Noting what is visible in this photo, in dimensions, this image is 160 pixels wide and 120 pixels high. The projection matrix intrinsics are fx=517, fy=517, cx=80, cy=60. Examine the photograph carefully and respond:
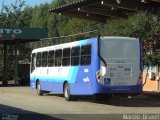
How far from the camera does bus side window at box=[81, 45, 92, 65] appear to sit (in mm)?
22844

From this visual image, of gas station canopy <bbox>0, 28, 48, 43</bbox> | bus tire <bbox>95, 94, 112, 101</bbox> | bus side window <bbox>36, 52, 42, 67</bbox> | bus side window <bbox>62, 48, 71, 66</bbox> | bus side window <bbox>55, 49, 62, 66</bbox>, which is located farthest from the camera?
gas station canopy <bbox>0, 28, 48, 43</bbox>

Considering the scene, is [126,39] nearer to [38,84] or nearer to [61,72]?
[61,72]

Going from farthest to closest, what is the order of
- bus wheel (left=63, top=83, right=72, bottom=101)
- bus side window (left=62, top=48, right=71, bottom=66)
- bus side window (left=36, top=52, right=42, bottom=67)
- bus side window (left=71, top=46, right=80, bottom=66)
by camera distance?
bus side window (left=36, top=52, right=42, bottom=67) < bus side window (left=62, top=48, right=71, bottom=66) < bus wheel (left=63, top=83, right=72, bottom=101) < bus side window (left=71, top=46, right=80, bottom=66)

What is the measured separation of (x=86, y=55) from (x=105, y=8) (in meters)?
14.7

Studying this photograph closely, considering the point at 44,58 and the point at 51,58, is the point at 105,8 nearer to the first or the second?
the point at 44,58

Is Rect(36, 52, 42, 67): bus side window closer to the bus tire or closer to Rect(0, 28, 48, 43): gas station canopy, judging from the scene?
the bus tire

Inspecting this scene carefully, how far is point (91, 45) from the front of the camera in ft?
74.2

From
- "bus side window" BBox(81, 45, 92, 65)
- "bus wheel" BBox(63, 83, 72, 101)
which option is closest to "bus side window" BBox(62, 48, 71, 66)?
"bus wheel" BBox(63, 83, 72, 101)

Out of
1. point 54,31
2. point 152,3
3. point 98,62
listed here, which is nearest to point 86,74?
point 98,62

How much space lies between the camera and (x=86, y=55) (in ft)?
75.8

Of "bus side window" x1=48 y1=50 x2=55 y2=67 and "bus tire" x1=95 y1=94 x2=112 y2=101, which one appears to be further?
"bus side window" x1=48 y1=50 x2=55 y2=67

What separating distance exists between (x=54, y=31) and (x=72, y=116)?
85.1 m

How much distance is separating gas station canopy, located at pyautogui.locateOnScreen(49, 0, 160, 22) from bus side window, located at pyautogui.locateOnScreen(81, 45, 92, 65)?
9910mm

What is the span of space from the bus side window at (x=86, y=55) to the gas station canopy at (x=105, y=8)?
390 inches
